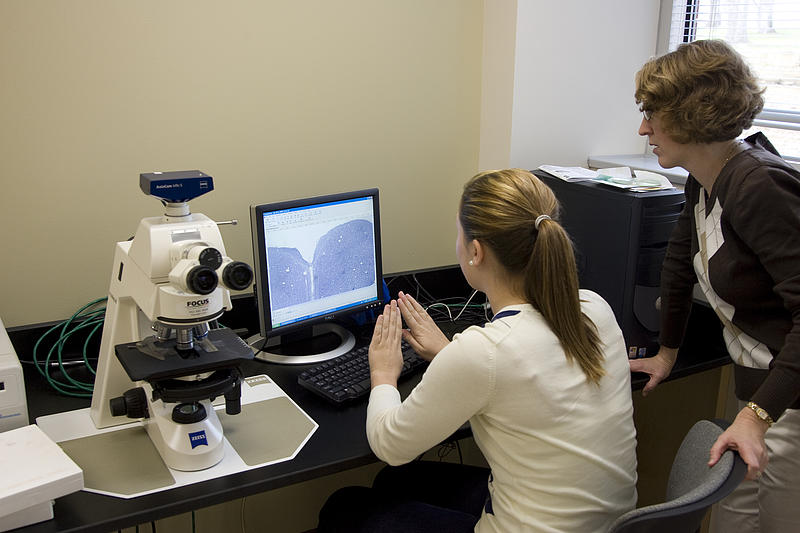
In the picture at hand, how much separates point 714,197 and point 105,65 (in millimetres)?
1515

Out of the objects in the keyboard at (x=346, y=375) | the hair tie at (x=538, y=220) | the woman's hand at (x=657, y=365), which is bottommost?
the woman's hand at (x=657, y=365)

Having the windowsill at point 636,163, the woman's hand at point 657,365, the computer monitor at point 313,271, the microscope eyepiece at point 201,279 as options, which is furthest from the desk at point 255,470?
the windowsill at point 636,163

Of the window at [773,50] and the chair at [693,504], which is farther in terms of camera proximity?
the window at [773,50]

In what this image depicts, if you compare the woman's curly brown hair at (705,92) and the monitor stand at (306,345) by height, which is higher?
the woman's curly brown hair at (705,92)

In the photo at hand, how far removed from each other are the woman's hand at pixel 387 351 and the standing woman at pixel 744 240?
66 cm

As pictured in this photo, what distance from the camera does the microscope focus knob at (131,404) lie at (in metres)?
1.39

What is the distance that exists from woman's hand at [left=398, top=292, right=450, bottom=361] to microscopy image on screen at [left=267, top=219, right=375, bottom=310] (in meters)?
0.28

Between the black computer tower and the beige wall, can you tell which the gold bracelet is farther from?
the beige wall

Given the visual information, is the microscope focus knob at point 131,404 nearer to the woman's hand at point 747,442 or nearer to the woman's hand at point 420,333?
the woman's hand at point 420,333

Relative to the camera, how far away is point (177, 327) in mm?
1263

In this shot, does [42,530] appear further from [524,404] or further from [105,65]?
[105,65]

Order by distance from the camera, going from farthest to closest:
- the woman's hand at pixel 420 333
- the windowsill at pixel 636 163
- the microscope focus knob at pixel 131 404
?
the windowsill at pixel 636 163 < the woman's hand at pixel 420 333 < the microscope focus knob at pixel 131 404

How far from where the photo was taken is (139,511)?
3.91 feet

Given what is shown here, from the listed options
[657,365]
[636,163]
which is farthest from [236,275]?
[636,163]
